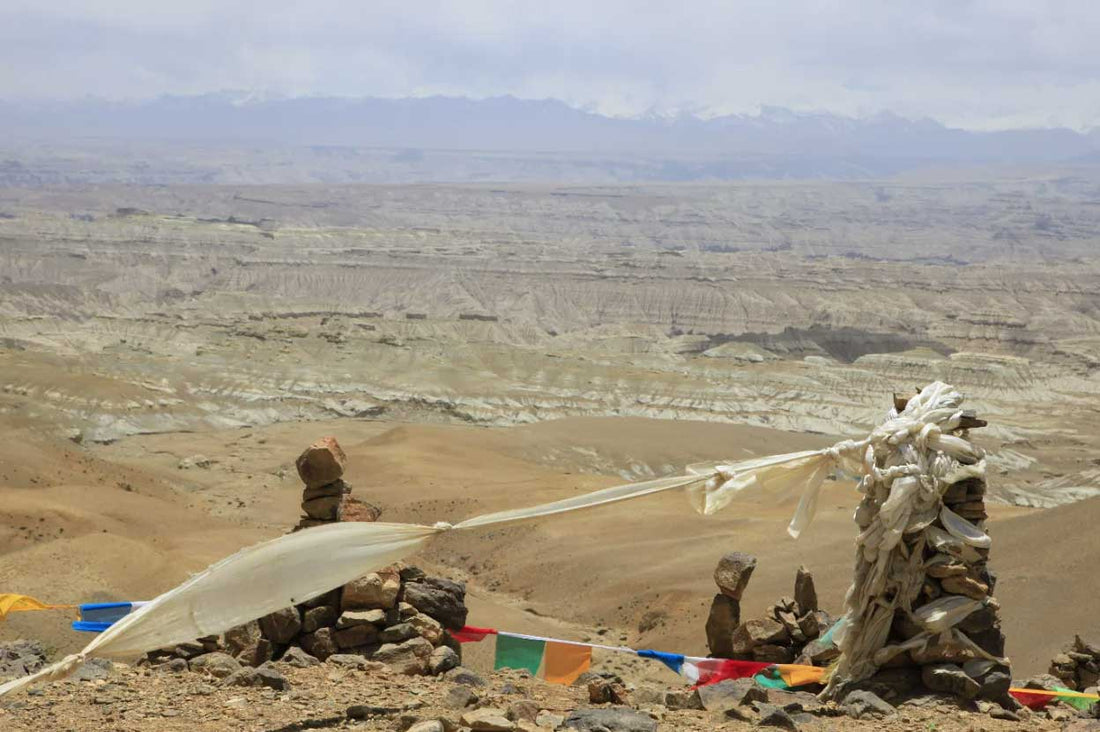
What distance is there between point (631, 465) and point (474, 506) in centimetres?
1621

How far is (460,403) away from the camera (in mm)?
57625

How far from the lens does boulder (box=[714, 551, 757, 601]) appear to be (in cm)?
1379

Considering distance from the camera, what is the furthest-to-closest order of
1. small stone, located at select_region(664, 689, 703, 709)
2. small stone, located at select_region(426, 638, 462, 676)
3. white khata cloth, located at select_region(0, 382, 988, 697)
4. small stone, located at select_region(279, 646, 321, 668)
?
small stone, located at select_region(426, 638, 462, 676)
small stone, located at select_region(279, 646, 321, 668)
small stone, located at select_region(664, 689, 703, 709)
white khata cloth, located at select_region(0, 382, 988, 697)

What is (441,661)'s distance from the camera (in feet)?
33.4

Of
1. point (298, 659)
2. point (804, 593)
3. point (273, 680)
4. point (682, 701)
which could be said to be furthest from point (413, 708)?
point (804, 593)

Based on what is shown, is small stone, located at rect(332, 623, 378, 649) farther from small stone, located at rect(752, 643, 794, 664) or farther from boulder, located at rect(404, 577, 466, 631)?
small stone, located at rect(752, 643, 794, 664)

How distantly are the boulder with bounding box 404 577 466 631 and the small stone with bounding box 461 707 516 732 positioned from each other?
4913 mm

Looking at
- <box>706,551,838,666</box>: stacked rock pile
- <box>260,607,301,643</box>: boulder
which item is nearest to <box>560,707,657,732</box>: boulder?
<box>260,607,301,643</box>: boulder

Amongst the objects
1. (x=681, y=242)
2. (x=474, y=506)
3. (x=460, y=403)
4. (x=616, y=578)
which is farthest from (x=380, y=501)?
(x=681, y=242)

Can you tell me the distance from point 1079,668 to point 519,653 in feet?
19.1

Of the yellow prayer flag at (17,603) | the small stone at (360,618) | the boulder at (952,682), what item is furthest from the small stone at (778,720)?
the yellow prayer flag at (17,603)

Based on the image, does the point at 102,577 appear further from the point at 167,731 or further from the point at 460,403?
the point at 460,403

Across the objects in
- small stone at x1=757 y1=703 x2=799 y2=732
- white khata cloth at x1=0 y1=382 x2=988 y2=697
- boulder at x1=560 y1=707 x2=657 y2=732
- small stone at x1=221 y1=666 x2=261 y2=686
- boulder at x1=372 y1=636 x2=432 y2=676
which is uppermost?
white khata cloth at x1=0 y1=382 x2=988 y2=697

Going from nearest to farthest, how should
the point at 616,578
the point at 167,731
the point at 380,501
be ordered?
1. the point at 167,731
2. the point at 616,578
3. the point at 380,501
